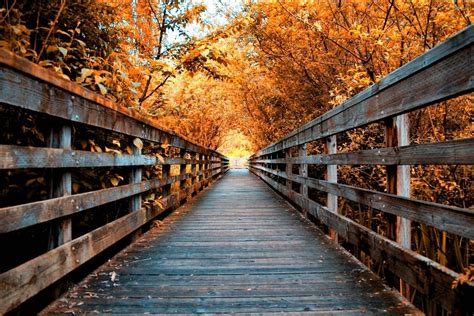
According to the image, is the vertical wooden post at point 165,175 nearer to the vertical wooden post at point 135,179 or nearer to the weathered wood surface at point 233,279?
the weathered wood surface at point 233,279

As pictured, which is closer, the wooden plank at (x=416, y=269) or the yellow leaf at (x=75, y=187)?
the wooden plank at (x=416, y=269)

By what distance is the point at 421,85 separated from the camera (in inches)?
64.9

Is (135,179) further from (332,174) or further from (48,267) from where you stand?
(332,174)

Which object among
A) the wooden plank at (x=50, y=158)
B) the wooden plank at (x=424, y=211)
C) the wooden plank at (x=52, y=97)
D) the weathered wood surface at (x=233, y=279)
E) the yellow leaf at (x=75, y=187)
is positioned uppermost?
the wooden plank at (x=52, y=97)

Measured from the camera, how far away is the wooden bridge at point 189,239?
1473mm

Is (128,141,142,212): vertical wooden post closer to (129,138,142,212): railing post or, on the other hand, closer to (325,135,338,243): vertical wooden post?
(129,138,142,212): railing post

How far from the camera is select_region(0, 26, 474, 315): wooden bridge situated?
1.47 metres

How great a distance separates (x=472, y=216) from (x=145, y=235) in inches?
116

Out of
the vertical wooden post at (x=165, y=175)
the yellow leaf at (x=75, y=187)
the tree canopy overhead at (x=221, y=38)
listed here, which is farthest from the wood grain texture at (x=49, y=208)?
the vertical wooden post at (x=165, y=175)

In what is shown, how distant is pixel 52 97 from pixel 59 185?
50 cm

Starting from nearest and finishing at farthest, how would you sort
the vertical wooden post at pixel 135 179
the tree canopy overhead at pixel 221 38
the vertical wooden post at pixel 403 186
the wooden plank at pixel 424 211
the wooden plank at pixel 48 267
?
1. the wooden plank at pixel 424 211
2. the wooden plank at pixel 48 267
3. the vertical wooden post at pixel 403 186
4. the tree canopy overhead at pixel 221 38
5. the vertical wooden post at pixel 135 179

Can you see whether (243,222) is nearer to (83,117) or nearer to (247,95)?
(83,117)

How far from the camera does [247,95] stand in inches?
415

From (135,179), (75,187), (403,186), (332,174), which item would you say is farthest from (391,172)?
(135,179)
